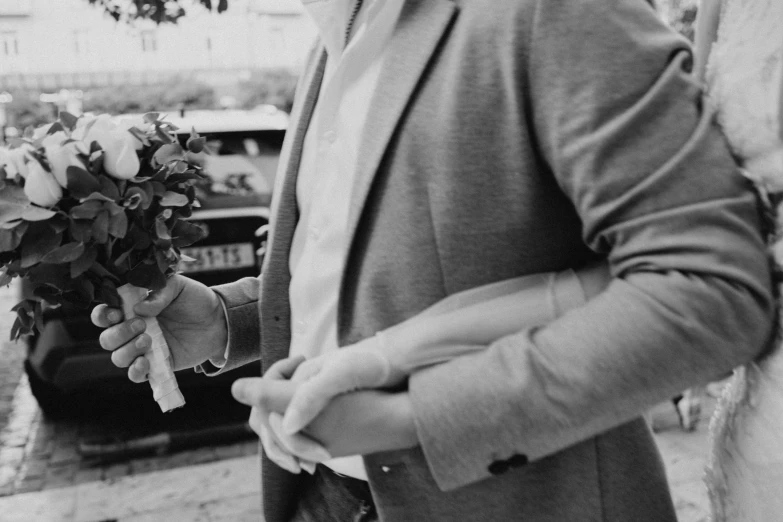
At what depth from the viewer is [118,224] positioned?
148cm

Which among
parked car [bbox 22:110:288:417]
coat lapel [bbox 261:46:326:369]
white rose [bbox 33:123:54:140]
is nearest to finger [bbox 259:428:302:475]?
coat lapel [bbox 261:46:326:369]

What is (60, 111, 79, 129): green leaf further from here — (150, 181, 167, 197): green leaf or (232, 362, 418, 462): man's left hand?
(232, 362, 418, 462): man's left hand

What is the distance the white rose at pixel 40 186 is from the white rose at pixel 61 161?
14mm

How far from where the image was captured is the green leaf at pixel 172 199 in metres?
1.62

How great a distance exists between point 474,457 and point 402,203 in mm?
391

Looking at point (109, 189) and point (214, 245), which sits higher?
point (109, 189)

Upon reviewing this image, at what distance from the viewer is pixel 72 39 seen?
108 ft

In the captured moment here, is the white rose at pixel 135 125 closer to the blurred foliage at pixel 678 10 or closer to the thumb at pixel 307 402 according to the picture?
the thumb at pixel 307 402

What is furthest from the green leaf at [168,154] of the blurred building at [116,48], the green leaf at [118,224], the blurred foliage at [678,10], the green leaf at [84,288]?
the blurred building at [116,48]

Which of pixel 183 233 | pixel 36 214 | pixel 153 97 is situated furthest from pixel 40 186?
pixel 153 97

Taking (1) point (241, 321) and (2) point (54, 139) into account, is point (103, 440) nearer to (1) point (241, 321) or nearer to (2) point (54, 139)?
(1) point (241, 321)

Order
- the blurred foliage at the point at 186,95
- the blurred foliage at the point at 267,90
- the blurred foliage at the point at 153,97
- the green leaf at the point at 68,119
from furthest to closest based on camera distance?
the blurred foliage at the point at 267,90 → the blurred foliage at the point at 186,95 → the blurred foliage at the point at 153,97 → the green leaf at the point at 68,119

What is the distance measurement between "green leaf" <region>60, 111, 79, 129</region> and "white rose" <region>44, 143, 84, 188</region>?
6.4 inches

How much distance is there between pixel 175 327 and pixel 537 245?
3.17 feet
